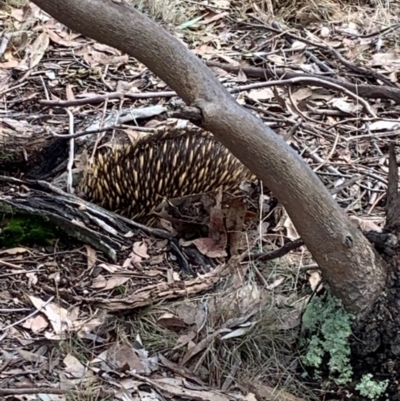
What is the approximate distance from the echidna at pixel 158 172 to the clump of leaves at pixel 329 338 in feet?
4.00

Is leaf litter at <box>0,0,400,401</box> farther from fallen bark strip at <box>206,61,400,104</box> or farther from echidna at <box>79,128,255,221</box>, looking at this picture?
echidna at <box>79,128,255,221</box>

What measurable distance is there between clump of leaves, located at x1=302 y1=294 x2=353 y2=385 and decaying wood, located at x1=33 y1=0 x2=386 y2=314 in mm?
48

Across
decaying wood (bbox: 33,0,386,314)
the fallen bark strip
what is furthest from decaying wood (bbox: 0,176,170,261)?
the fallen bark strip

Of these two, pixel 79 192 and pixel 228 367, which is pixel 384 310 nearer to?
pixel 228 367

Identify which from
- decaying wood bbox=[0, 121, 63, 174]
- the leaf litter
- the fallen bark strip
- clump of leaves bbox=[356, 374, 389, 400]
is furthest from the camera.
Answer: the fallen bark strip

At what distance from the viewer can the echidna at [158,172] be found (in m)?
3.47

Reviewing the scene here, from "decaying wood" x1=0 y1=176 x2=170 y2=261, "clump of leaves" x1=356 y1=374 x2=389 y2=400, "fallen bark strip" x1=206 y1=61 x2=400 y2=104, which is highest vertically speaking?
"fallen bark strip" x1=206 y1=61 x2=400 y2=104

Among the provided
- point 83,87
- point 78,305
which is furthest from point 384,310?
point 83,87

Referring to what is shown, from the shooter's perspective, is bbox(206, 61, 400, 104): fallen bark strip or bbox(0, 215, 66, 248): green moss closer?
bbox(0, 215, 66, 248): green moss

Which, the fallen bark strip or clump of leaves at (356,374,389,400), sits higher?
the fallen bark strip

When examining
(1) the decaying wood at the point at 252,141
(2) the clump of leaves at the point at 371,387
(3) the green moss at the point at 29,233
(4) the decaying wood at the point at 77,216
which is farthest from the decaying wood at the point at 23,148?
(2) the clump of leaves at the point at 371,387

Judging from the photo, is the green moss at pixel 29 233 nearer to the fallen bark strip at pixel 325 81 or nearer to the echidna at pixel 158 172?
the echidna at pixel 158 172

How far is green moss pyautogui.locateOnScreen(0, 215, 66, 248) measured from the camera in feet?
10.1

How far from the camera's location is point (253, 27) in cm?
517
